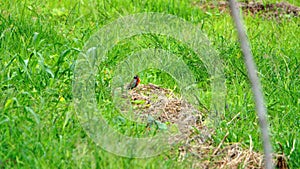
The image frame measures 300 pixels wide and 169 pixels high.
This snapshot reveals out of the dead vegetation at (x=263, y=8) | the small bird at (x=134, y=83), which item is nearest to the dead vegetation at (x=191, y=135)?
the small bird at (x=134, y=83)

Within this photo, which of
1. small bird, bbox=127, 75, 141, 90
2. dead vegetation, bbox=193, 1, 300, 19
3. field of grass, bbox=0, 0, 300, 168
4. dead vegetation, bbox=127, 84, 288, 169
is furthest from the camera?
dead vegetation, bbox=193, 1, 300, 19

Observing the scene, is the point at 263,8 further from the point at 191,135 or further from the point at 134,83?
the point at 191,135

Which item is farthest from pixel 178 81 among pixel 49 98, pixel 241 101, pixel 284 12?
pixel 284 12

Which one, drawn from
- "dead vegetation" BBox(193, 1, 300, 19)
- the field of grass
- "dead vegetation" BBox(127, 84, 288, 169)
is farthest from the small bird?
"dead vegetation" BBox(193, 1, 300, 19)

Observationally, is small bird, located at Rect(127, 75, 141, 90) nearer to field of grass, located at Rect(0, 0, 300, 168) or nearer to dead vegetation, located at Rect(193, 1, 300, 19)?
field of grass, located at Rect(0, 0, 300, 168)

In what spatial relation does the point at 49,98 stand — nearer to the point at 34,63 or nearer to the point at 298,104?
the point at 34,63

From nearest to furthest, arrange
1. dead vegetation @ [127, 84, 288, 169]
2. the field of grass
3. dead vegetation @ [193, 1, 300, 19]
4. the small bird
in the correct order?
the field of grass
dead vegetation @ [127, 84, 288, 169]
the small bird
dead vegetation @ [193, 1, 300, 19]

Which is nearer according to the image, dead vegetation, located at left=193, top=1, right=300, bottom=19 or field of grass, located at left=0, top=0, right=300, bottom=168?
field of grass, located at left=0, top=0, right=300, bottom=168

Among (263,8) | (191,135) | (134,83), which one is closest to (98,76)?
(134,83)

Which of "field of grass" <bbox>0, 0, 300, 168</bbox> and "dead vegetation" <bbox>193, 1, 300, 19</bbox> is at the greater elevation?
"dead vegetation" <bbox>193, 1, 300, 19</bbox>
